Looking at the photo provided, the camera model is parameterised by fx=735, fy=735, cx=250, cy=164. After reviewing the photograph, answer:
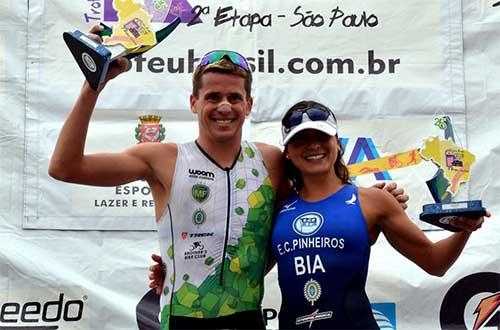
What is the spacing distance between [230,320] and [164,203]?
346mm

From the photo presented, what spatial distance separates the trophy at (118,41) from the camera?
1.66 meters

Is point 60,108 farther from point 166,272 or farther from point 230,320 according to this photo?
point 230,320

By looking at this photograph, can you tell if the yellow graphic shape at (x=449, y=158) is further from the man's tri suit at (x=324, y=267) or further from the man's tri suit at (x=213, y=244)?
the man's tri suit at (x=213, y=244)

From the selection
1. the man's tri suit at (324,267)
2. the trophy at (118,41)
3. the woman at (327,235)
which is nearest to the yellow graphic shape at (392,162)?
the woman at (327,235)

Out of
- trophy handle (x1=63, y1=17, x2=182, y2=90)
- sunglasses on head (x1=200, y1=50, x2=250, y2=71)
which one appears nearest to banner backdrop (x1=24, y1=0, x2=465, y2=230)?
sunglasses on head (x1=200, y1=50, x2=250, y2=71)

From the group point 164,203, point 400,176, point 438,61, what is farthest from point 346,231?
point 438,61

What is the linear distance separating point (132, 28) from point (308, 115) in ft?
1.67

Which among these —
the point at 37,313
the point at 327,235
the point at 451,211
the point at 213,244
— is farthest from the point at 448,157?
the point at 37,313

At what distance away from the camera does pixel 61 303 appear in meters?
2.87

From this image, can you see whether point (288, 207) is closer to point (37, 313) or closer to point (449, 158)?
point (449, 158)

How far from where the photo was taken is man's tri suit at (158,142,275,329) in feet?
6.03

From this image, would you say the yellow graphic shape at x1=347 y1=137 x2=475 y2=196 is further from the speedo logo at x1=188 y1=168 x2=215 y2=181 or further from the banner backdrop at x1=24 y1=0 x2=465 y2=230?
the banner backdrop at x1=24 y1=0 x2=465 y2=230

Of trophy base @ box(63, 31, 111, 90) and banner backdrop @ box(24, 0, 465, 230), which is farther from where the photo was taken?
banner backdrop @ box(24, 0, 465, 230)

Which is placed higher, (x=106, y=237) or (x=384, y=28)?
(x=384, y=28)
